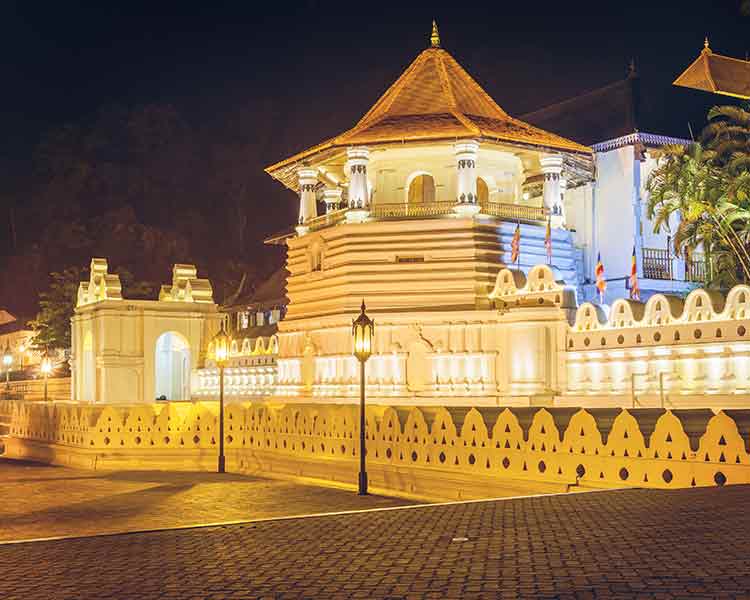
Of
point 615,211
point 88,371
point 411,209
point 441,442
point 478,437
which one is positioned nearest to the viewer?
point 478,437

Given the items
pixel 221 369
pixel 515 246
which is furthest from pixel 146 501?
pixel 515 246

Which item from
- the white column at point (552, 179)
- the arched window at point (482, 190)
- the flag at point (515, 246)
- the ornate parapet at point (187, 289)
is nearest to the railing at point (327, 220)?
the arched window at point (482, 190)

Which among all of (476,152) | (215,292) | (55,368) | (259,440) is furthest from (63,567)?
(215,292)

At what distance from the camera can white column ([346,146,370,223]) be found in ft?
109

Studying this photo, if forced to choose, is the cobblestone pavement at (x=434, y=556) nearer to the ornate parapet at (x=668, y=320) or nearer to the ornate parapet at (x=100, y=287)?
the ornate parapet at (x=668, y=320)

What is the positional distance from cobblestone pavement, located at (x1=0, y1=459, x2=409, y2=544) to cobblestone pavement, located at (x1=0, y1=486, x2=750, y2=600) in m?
4.91

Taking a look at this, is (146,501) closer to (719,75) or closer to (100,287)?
(719,75)

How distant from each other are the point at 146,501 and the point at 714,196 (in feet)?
Result: 58.7

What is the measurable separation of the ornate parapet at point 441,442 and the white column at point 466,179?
10092mm

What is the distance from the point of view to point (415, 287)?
105 feet

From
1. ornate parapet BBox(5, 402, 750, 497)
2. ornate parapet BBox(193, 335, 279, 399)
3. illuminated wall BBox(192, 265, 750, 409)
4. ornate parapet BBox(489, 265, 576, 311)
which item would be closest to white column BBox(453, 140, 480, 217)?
ornate parapet BBox(489, 265, 576, 311)

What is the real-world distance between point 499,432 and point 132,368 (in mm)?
24295

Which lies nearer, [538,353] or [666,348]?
[666,348]

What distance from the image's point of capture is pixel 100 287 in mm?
39656
